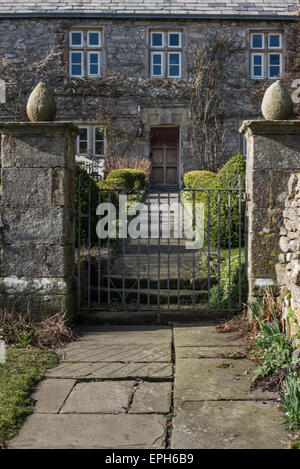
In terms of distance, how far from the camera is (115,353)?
4379 millimetres

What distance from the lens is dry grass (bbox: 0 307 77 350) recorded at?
4676 millimetres

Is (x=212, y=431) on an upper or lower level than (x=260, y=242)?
lower

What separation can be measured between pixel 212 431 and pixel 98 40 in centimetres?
1467

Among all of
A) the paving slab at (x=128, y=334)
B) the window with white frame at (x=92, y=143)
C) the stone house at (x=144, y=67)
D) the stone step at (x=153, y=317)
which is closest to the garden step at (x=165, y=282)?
the stone step at (x=153, y=317)

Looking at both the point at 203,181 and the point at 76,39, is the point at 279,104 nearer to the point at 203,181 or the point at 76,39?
the point at 203,181

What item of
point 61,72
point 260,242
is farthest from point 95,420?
point 61,72

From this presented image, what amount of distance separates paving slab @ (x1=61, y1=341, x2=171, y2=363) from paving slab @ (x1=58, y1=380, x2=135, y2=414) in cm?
50

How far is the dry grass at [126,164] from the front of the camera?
47.1 feet

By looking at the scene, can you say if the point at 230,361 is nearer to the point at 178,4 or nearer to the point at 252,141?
the point at 252,141

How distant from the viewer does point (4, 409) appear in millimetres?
3121

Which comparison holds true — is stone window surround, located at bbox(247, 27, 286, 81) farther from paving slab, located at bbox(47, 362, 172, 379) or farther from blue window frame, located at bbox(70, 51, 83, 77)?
paving slab, located at bbox(47, 362, 172, 379)

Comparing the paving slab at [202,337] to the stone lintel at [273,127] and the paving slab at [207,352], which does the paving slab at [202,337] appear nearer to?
the paving slab at [207,352]

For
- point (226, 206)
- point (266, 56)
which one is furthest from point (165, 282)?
point (266, 56)
